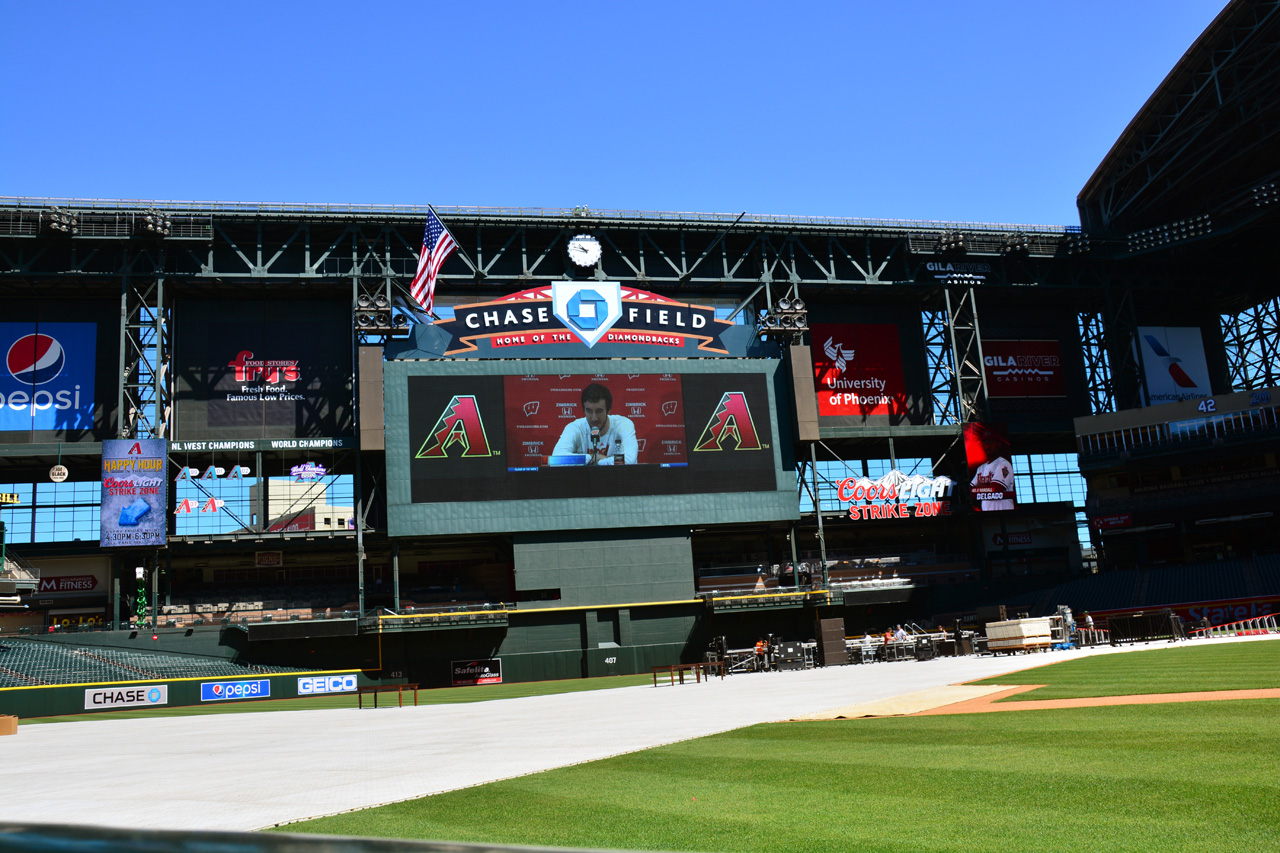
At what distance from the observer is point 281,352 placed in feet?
192

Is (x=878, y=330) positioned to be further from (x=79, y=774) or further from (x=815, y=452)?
(x=79, y=774)

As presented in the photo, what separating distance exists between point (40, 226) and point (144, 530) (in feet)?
56.1

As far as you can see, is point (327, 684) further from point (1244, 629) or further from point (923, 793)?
point (923, 793)

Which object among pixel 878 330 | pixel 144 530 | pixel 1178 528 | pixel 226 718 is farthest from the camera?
pixel 878 330

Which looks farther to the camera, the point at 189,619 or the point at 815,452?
the point at 815,452

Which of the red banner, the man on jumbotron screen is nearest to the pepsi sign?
the man on jumbotron screen

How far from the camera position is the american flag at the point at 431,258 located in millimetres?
51469

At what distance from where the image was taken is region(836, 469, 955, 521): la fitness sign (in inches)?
2377

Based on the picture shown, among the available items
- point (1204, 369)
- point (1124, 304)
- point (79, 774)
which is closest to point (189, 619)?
point (79, 774)

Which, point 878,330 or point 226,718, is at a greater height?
point 878,330

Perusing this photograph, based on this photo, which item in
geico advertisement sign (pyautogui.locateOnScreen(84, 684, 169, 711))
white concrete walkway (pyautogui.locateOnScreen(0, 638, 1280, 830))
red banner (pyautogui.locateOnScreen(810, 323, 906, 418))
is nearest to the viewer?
white concrete walkway (pyautogui.locateOnScreen(0, 638, 1280, 830))

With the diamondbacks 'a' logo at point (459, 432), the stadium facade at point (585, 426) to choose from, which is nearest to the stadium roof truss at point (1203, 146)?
the stadium facade at point (585, 426)

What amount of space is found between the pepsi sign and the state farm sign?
8.37 meters

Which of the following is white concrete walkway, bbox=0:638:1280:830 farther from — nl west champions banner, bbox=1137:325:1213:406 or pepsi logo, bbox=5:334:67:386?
nl west champions banner, bbox=1137:325:1213:406
